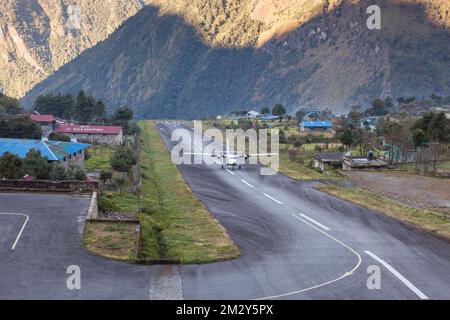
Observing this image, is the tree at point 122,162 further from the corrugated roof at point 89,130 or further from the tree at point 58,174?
the corrugated roof at point 89,130

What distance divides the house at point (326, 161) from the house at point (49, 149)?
2962cm

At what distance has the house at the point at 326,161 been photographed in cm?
7618

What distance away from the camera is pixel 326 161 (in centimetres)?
7712

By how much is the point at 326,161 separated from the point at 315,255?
50.9 meters

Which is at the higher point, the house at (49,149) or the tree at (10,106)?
the tree at (10,106)

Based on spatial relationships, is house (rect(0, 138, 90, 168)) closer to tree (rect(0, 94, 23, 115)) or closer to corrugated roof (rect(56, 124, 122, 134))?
corrugated roof (rect(56, 124, 122, 134))

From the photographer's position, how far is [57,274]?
2247 cm

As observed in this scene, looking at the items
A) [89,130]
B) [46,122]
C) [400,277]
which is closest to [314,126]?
[89,130]

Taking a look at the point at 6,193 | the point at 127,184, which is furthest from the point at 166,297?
the point at 127,184

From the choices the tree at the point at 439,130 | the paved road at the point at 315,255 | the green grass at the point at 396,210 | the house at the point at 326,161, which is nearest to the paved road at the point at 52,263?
the paved road at the point at 315,255

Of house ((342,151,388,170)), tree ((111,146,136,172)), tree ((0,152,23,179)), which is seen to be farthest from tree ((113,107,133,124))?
tree ((0,152,23,179))
